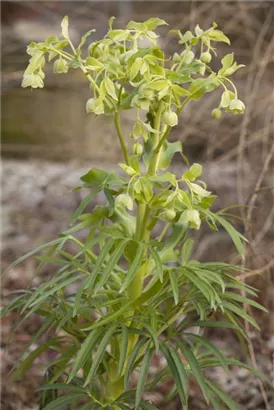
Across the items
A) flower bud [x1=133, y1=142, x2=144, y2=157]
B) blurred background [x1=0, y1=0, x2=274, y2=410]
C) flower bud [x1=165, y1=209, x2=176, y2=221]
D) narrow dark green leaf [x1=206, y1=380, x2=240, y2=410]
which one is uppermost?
flower bud [x1=133, y1=142, x2=144, y2=157]

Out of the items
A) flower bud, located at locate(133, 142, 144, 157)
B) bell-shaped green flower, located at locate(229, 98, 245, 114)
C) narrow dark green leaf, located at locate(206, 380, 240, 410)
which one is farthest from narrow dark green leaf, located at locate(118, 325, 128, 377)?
bell-shaped green flower, located at locate(229, 98, 245, 114)

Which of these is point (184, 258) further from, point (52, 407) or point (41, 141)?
point (41, 141)

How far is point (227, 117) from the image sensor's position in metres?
4.21

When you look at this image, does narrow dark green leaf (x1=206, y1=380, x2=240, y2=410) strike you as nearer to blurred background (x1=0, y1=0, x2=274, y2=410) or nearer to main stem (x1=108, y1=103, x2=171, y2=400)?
main stem (x1=108, y1=103, x2=171, y2=400)

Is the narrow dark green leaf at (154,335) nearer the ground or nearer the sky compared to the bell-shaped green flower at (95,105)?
nearer the ground

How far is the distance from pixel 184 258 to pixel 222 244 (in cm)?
199

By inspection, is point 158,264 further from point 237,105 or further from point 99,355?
point 237,105

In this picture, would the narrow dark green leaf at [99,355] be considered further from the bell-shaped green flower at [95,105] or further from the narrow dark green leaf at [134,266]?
the bell-shaped green flower at [95,105]

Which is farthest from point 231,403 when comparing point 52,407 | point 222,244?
point 222,244

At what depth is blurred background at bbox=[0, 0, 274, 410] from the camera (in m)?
2.94

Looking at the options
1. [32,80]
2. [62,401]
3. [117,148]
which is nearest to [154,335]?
[62,401]

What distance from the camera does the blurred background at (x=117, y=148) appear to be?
2941 mm

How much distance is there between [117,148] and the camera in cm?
452

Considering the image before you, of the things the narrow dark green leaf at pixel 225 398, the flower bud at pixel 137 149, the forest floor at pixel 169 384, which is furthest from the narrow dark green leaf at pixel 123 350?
the forest floor at pixel 169 384
